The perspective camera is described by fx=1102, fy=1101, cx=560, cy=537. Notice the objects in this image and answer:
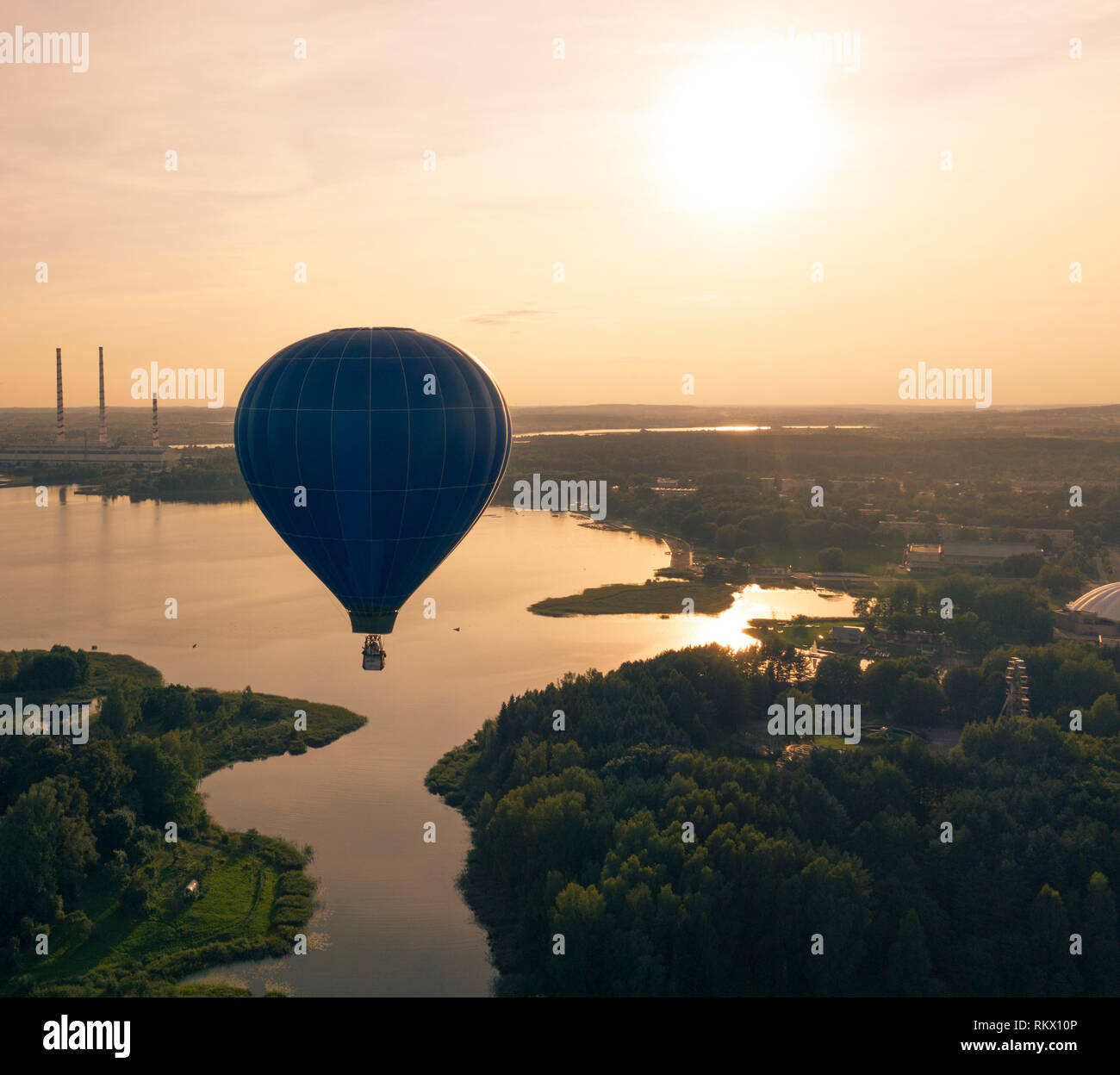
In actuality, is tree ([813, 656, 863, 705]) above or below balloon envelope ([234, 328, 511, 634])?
below

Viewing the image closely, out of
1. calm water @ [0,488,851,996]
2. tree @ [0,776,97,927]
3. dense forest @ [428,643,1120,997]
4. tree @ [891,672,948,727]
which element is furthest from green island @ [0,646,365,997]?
tree @ [891,672,948,727]

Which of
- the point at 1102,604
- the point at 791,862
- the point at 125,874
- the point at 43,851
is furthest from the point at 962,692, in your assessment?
the point at 43,851

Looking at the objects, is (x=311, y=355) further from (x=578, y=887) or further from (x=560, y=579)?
(x=560, y=579)

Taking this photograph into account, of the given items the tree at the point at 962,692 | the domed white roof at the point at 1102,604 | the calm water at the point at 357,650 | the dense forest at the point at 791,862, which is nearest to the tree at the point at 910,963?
the dense forest at the point at 791,862

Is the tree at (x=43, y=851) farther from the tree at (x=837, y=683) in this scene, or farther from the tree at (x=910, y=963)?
the tree at (x=837, y=683)

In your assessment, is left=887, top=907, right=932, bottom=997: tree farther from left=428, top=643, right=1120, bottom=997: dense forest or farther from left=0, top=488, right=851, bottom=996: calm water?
left=0, top=488, right=851, bottom=996: calm water

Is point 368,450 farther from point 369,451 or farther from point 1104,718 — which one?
point 1104,718
